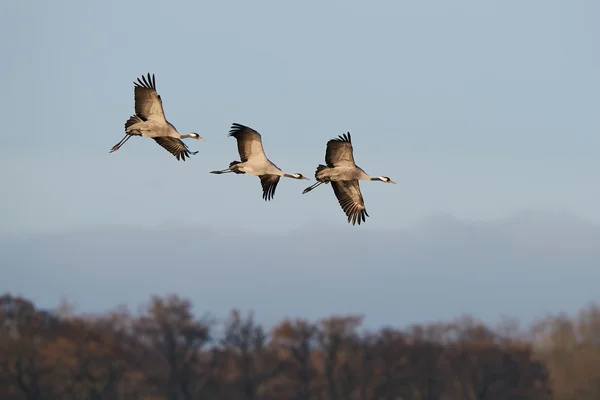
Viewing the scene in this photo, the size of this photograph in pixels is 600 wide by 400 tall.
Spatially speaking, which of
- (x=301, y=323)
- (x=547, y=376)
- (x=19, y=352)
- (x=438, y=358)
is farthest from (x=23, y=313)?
(x=547, y=376)

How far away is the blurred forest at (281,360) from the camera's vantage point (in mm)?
66125

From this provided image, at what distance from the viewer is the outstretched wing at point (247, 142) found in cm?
3469

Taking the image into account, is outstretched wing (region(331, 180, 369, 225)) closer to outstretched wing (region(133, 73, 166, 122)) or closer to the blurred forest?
outstretched wing (region(133, 73, 166, 122))

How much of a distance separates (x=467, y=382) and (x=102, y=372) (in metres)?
18.0

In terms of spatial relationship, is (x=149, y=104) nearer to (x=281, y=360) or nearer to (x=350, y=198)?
(x=350, y=198)

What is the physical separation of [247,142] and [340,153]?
2.27 metres

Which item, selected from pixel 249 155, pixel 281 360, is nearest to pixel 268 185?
pixel 249 155

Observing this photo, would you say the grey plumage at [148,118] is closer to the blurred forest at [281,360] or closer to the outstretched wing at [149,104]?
the outstretched wing at [149,104]

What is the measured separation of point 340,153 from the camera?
1384 inches

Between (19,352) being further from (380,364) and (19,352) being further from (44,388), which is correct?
(380,364)

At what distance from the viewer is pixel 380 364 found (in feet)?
236

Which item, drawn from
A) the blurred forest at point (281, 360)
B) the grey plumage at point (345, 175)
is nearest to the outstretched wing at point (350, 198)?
the grey plumage at point (345, 175)

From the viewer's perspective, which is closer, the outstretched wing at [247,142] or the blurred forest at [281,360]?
the outstretched wing at [247,142]

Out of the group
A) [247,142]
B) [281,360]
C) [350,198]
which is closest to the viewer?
[247,142]
